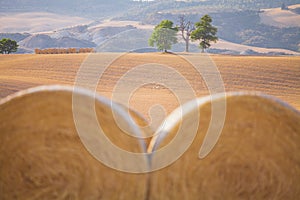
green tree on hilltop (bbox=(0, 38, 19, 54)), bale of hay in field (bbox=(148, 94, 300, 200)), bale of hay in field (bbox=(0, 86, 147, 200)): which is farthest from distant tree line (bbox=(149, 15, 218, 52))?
bale of hay in field (bbox=(0, 86, 147, 200))

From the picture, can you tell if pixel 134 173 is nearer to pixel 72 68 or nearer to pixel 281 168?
pixel 281 168

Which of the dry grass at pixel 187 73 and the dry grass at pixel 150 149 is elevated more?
the dry grass at pixel 150 149

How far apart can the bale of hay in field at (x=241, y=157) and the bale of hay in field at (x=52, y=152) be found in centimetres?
41

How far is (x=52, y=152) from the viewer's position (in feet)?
11.7

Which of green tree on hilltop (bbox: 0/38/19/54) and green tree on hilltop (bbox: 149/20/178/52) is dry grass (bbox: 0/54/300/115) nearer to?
green tree on hilltop (bbox: 149/20/178/52)

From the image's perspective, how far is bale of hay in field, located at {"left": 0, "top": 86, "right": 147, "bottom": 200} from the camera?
353cm

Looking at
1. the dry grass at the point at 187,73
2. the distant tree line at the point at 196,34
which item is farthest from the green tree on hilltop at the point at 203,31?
the dry grass at the point at 187,73

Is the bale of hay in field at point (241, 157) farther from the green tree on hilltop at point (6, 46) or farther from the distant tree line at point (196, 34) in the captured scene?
the green tree on hilltop at point (6, 46)

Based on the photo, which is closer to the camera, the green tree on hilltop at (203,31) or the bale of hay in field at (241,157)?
the bale of hay in field at (241,157)

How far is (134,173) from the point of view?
12.0 ft

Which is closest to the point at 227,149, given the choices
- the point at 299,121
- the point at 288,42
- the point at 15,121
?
the point at 299,121

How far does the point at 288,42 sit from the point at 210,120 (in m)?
169

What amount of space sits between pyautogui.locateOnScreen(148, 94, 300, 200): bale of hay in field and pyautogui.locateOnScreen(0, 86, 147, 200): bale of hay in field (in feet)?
1.35

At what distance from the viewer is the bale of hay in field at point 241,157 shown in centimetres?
368
